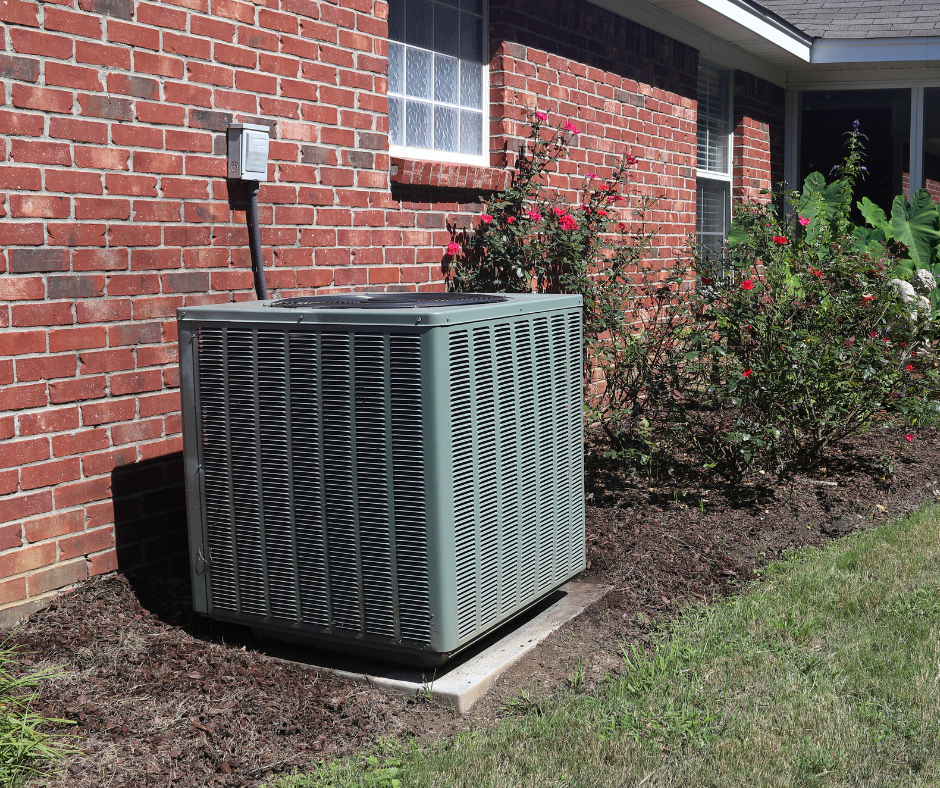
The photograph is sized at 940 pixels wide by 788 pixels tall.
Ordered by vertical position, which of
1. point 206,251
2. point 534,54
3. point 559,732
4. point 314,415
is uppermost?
point 534,54

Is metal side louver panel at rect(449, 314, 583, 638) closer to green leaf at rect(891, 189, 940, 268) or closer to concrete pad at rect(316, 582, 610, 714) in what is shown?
concrete pad at rect(316, 582, 610, 714)

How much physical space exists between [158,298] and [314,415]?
3.85ft

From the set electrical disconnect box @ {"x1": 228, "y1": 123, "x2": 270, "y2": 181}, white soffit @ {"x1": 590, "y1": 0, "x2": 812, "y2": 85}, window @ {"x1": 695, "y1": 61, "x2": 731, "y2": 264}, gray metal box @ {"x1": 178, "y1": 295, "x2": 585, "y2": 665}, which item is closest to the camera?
gray metal box @ {"x1": 178, "y1": 295, "x2": 585, "y2": 665}

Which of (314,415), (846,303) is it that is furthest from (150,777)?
(846,303)

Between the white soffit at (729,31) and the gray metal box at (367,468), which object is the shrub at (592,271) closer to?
the white soffit at (729,31)

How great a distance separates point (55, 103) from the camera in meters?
3.47

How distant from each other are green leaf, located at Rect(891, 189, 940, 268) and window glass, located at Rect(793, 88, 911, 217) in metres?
1.55

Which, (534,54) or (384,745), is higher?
(534,54)

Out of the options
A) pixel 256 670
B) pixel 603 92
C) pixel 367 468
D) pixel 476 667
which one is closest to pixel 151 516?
pixel 256 670

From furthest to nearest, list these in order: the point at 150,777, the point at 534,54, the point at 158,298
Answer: the point at 534,54
the point at 158,298
the point at 150,777

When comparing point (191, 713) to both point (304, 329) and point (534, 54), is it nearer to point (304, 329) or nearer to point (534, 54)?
point (304, 329)

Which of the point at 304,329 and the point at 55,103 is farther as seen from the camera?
the point at 55,103

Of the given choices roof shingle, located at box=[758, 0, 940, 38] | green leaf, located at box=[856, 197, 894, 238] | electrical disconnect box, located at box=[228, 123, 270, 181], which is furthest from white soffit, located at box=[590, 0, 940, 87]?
electrical disconnect box, located at box=[228, 123, 270, 181]

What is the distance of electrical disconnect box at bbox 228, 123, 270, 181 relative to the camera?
4.13m
